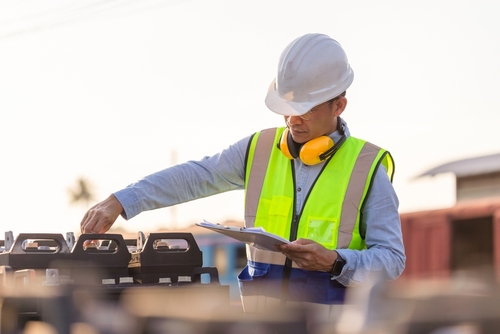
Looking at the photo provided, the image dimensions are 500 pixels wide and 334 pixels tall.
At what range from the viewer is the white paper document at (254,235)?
3.29 metres

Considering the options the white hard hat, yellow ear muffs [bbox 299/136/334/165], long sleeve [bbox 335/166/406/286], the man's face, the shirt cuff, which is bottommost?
long sleeve [bbox 335/166/406/286]

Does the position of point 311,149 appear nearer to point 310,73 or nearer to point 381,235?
point 310,73

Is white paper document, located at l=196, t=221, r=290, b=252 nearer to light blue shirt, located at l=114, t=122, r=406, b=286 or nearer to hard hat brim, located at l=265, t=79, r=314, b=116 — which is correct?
light blue shirt, located at l=114, t=122, r=406, b=286

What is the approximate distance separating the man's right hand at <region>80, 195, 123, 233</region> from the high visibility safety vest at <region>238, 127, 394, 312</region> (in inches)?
23.8

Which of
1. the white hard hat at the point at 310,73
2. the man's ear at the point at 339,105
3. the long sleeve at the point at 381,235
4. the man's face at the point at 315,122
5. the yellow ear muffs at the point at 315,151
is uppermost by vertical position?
the white hard hat at the point at 310,73

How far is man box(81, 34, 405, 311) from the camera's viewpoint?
12.1 ft

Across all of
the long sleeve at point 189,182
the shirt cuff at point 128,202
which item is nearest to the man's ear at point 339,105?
the long sleeve at point 189,182

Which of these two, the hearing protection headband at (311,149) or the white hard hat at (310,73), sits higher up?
the white hard hat at (310,73)

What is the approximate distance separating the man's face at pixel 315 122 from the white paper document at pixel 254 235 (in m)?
0.61

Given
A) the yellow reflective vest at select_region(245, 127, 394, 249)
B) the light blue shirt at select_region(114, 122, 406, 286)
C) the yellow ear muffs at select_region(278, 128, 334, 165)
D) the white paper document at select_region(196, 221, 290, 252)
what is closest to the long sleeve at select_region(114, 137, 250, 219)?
the light blue shirt at select_region(114, 122, 406, 286)

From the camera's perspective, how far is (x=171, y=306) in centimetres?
149

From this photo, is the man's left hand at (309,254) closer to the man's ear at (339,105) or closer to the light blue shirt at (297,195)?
the light blue shirt at (297,195)

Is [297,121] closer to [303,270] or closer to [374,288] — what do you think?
[303,270]

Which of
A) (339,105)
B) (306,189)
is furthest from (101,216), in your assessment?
(339,105)
